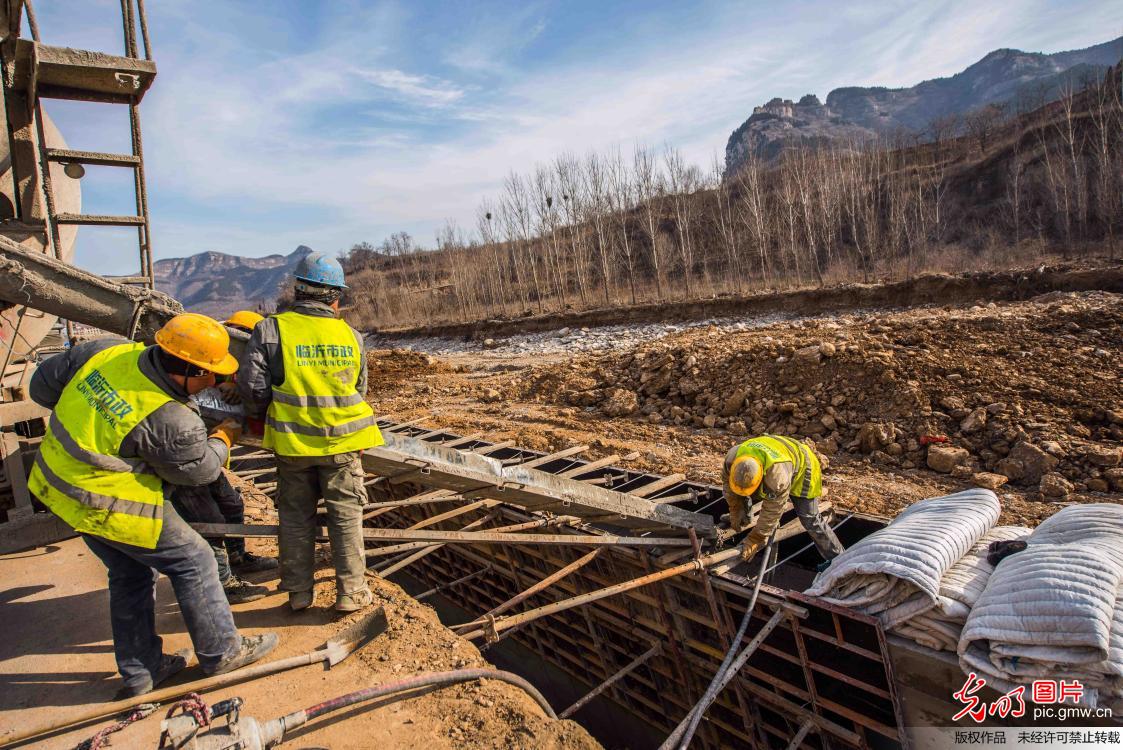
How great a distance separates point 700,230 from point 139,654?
38665 millimetres

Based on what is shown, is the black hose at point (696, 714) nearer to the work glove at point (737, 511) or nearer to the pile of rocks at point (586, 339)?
the work glove at point (737, 511)

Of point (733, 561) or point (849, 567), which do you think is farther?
point (733, 561)

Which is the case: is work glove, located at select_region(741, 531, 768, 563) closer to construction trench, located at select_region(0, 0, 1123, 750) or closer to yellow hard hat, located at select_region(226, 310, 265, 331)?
construction trench, located at select_region(0, 0, 1123, 750)

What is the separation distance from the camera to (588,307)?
2614cm

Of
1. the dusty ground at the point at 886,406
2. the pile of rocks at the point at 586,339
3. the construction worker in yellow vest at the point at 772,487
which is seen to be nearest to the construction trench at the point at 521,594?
the construction worker in yellow vest at the point at 772,487

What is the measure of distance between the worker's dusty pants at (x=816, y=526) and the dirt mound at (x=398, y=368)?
13393 mm

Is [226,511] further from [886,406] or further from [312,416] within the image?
[886,406]

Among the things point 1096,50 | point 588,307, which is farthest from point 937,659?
point 1096,50

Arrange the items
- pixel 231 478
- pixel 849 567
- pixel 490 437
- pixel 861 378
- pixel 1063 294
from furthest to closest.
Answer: pixel 1063 294 < pixel 490 437 < pixel 861 378 < pixel 231 478 < pixel 849 567

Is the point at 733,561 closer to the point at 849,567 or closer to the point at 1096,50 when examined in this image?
the point at 849,567

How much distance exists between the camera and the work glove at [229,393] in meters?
3.02

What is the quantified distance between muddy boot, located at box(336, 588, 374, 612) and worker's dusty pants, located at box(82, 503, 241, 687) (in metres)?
0.61

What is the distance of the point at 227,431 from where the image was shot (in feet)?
10.3

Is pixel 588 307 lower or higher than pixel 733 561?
higher
